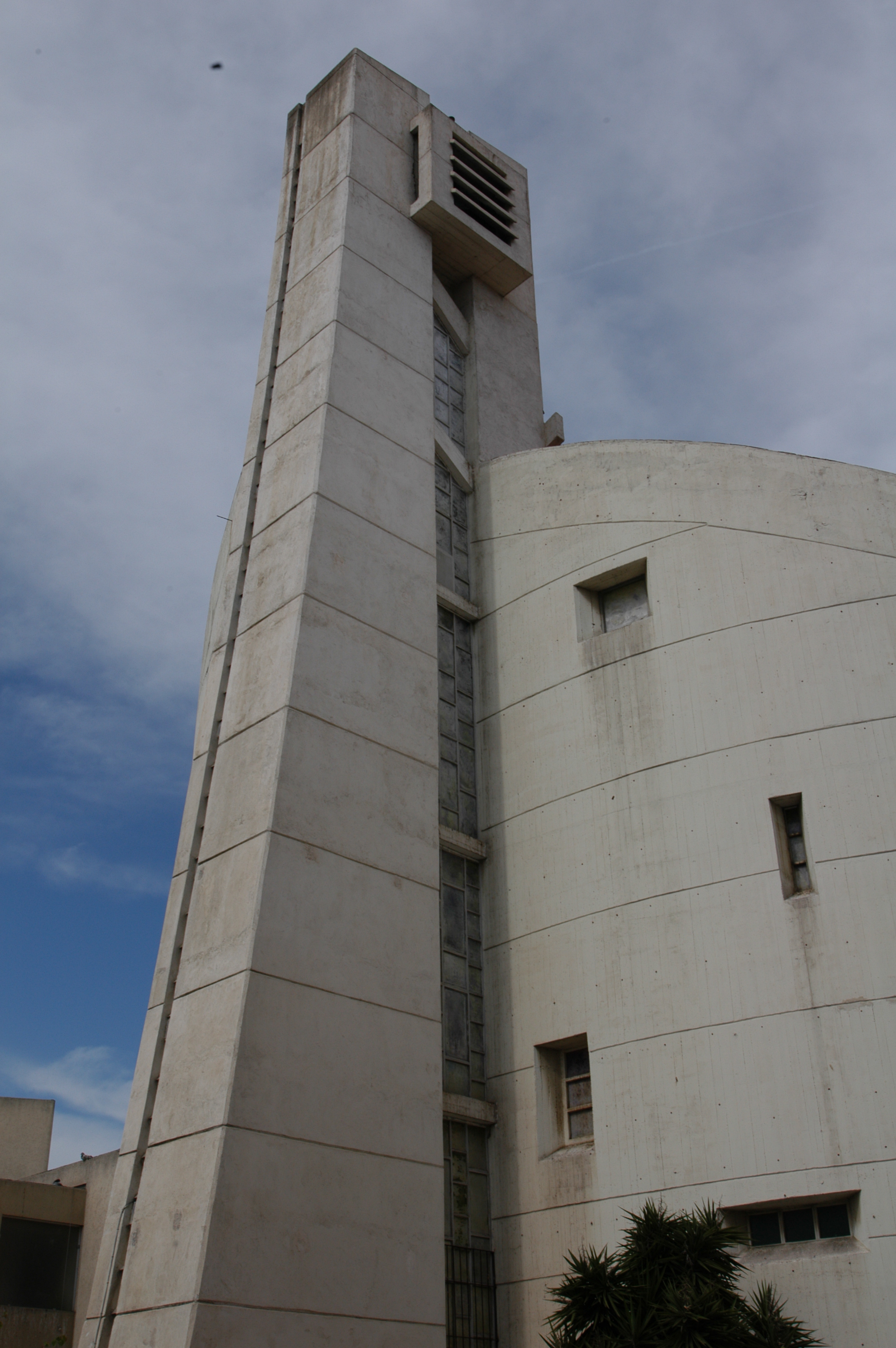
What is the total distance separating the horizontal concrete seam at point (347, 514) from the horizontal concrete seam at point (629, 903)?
579 cm

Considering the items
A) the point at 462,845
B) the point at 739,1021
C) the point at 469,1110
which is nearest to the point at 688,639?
the point at 462,845

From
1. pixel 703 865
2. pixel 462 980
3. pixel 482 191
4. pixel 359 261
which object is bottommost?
pixel 462 980

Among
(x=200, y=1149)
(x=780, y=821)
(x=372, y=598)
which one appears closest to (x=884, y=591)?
(x=780, y=821)

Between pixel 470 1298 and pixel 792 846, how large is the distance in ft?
21.9

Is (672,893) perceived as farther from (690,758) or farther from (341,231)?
(341,231)

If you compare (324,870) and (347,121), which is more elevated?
(347,121)

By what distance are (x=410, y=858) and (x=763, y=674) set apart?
508 centimetres

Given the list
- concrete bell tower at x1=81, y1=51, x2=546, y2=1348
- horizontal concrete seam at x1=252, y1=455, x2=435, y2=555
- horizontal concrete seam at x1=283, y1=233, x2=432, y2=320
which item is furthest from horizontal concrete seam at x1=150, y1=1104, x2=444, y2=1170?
horizontal concrete seam at x1=283, y1=233, x2=432, y2=320

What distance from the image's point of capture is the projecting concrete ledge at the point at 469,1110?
51.6 feet

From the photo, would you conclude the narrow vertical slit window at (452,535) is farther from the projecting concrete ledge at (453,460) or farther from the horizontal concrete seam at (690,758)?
the horizontal concrete seam at (690,758)

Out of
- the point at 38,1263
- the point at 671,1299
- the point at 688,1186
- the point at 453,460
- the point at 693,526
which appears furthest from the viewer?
the point at 453,460

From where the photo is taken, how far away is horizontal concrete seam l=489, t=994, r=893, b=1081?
13.4 m

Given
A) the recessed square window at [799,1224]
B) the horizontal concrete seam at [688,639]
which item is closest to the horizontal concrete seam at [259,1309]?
the recessed square window at [799,1224]

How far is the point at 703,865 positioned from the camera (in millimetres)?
15281
